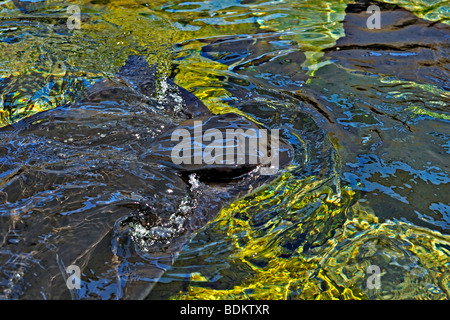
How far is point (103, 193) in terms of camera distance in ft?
9.32

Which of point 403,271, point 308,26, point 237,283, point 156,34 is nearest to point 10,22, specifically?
point 156,34

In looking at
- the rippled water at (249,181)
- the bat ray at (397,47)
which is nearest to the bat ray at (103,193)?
the rippled water at (249,181)

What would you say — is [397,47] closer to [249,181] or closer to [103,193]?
[249,181]

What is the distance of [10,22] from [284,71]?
369 centimetres

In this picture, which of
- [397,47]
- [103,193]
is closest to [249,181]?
[103,193]

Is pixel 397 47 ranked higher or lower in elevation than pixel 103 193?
higher

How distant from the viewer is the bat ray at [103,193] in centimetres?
235

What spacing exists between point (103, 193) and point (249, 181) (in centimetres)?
106

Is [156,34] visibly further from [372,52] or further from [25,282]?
[25,282]

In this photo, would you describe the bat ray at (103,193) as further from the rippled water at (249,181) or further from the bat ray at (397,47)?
the bat ray at (397,47)

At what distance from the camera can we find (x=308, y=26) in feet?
18.1

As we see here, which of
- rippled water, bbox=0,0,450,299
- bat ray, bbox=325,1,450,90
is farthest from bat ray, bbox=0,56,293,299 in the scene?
bat ray, bbox=325,1,450,90

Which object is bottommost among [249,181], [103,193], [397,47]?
[249,181]

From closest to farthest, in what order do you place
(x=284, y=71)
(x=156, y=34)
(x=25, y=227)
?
(x=25, y=227) < (x=284, y=71) < (x=156, y=34)
